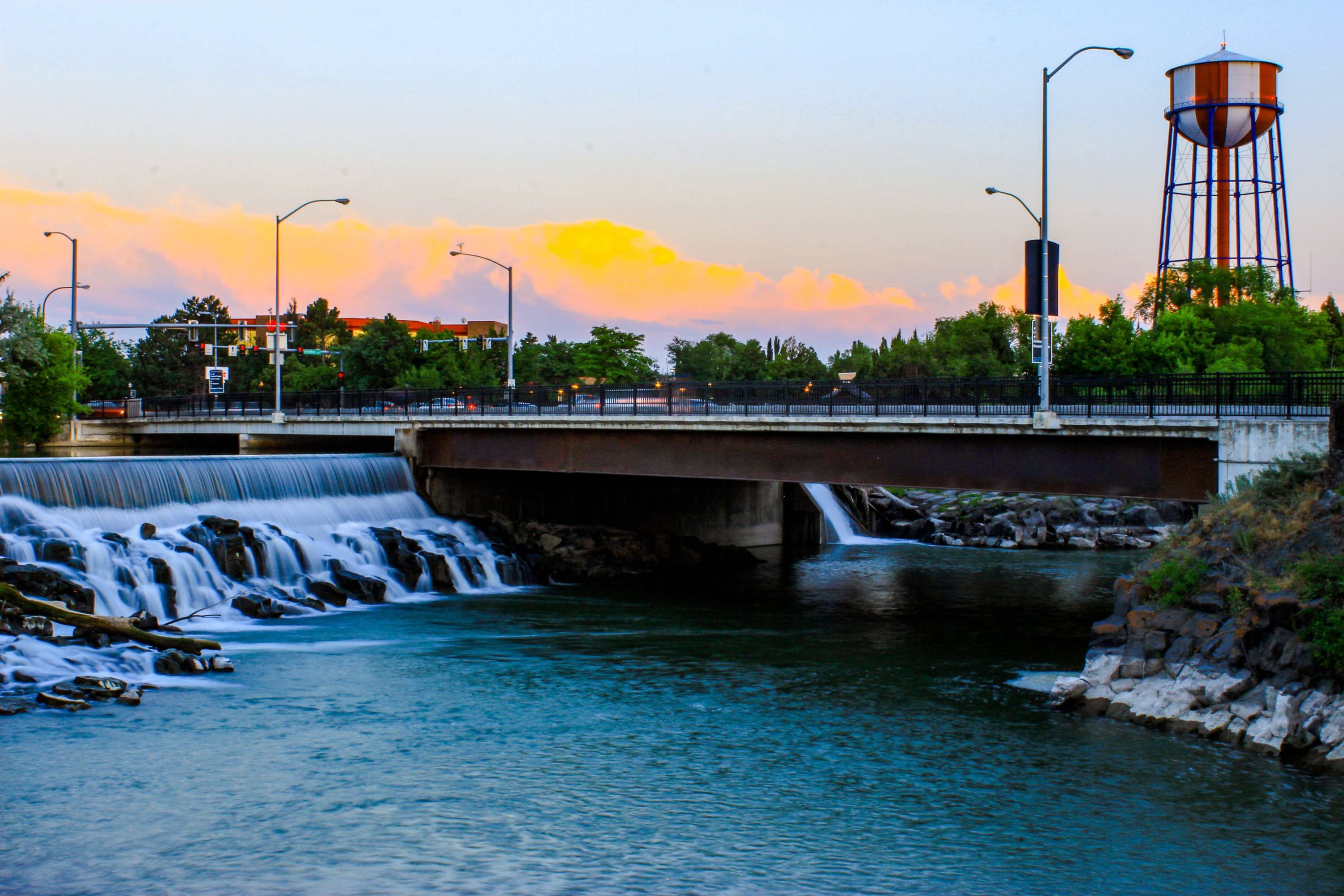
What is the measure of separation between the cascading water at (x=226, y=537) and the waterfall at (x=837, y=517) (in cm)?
1856

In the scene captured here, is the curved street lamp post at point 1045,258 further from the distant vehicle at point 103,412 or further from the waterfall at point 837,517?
the distant vehicle at point 103,412

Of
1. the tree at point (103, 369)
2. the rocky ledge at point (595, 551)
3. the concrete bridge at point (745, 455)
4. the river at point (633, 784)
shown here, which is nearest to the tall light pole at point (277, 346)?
the concrete bridge at point (745, 455)

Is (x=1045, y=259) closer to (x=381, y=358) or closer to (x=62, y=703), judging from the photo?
(x=62, y=703)

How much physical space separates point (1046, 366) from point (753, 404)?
931 centimetres

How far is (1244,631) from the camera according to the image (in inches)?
826

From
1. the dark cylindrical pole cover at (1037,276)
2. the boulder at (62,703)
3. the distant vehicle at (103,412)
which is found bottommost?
the boulder at (62,703)

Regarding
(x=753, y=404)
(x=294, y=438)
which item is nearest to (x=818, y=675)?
(x=753, y=404)

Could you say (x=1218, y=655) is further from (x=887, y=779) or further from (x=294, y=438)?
(x=294, y=438)

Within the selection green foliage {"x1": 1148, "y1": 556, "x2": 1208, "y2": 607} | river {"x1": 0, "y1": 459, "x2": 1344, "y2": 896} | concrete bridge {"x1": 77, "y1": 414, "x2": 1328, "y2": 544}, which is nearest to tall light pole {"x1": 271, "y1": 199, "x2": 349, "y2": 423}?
concrete bridge {"x1": 77, "y1": 414, "x2": 1328, "y2": 544}

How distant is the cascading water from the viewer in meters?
31.6

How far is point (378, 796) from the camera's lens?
17453 mm

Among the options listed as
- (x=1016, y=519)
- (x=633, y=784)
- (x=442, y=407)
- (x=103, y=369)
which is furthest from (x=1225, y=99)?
(x=103, y=369)

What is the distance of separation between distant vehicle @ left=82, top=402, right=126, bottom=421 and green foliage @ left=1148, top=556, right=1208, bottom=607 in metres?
58.2

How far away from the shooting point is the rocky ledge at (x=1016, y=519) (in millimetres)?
52406
